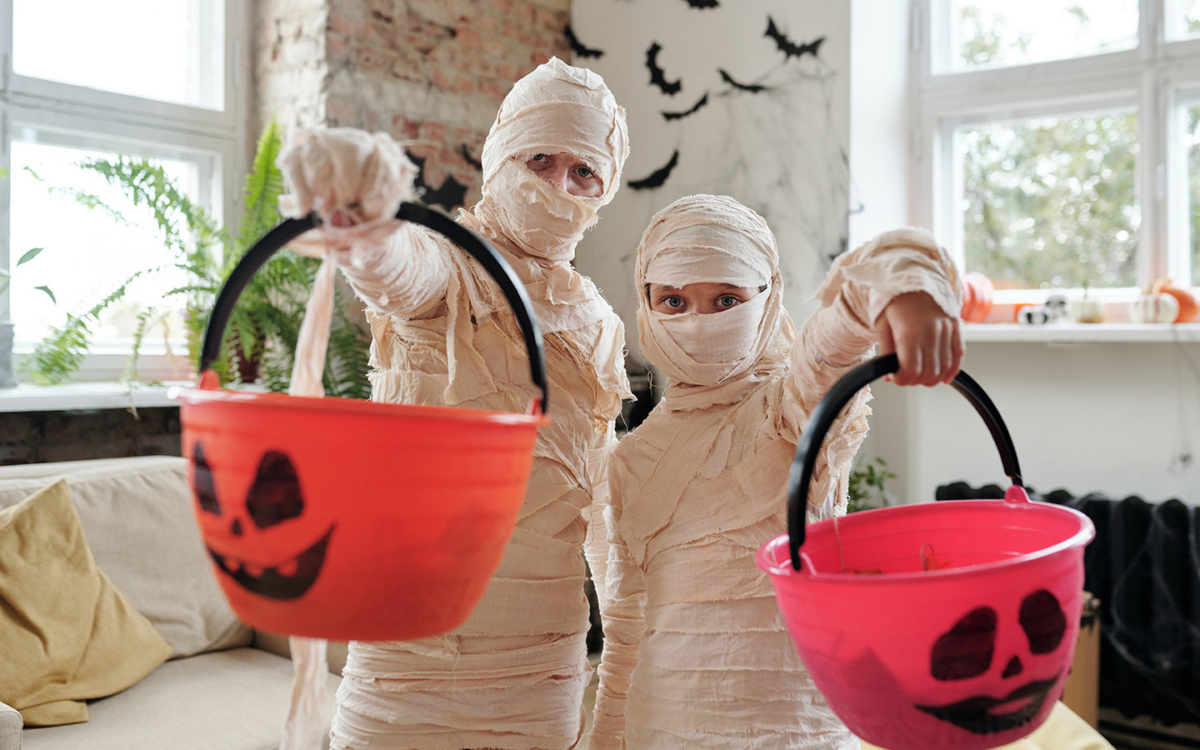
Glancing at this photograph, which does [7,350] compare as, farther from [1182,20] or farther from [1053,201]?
[1182,20]

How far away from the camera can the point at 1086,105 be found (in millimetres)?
3076

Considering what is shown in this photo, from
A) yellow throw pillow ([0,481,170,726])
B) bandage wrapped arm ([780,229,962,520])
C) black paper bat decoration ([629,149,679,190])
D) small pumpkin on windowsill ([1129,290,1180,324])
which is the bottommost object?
yellow throw pillow ([0,481,170,726])

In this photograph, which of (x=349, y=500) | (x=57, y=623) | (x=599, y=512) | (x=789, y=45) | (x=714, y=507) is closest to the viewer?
(x=349, y=500)

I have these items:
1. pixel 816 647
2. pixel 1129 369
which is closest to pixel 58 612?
pixel 816 647

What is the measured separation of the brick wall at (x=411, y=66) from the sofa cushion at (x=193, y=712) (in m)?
1.77

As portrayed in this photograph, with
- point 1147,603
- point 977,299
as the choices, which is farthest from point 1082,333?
point 1147,603

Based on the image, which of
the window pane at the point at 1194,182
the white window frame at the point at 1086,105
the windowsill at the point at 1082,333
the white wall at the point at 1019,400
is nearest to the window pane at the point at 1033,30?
the white window frame at the point at 1086,105

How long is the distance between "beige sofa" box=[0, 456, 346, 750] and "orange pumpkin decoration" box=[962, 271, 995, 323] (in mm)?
2284

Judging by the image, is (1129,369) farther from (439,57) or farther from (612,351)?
(439,57)

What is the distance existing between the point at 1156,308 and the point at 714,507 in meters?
2.35

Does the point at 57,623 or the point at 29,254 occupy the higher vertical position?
the point at 29,254

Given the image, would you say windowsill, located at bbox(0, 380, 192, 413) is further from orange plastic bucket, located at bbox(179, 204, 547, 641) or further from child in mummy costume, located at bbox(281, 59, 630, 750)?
orange plastic bucket, located at bbox(179, 204, 547, 641)

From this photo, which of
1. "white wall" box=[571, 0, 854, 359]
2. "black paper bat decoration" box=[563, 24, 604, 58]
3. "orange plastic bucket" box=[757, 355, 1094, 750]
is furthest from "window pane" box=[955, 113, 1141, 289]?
"orange plastic bucket" box=[757, 355, 1094, 750]

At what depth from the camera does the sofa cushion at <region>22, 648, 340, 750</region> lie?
183 cm
